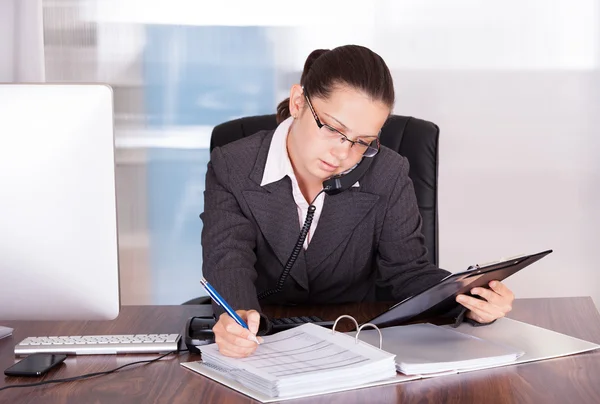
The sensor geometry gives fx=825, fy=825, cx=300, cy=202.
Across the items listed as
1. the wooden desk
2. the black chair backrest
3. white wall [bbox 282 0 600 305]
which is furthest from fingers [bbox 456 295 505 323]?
white wall [bbox 282 0 600 305]

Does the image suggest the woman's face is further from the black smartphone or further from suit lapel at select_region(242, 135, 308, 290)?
the black smartphone

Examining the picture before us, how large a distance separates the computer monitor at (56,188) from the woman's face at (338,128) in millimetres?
540

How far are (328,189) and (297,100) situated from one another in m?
0.23

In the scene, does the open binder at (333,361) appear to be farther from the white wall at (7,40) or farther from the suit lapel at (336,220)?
the white wall at (7,40)

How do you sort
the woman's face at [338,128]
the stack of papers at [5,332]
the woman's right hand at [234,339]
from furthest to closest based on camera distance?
the woman's face at [338,128] → the stack of papers at [5,332] → the woman's right hand at [234,339]

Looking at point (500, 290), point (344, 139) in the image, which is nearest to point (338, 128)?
point (344, 139)

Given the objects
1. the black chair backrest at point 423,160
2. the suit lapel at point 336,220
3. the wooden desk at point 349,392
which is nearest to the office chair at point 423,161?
the black chair backrest at point 423,160

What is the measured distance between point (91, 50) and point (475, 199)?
176 centimetres

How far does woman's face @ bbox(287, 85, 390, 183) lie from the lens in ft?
5.83

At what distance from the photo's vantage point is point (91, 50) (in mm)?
3520

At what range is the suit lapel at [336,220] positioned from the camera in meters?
2.04

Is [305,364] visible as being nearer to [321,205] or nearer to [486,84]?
[321,205]

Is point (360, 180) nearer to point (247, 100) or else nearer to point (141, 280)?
point (247, 100)

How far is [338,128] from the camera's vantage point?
178cm
